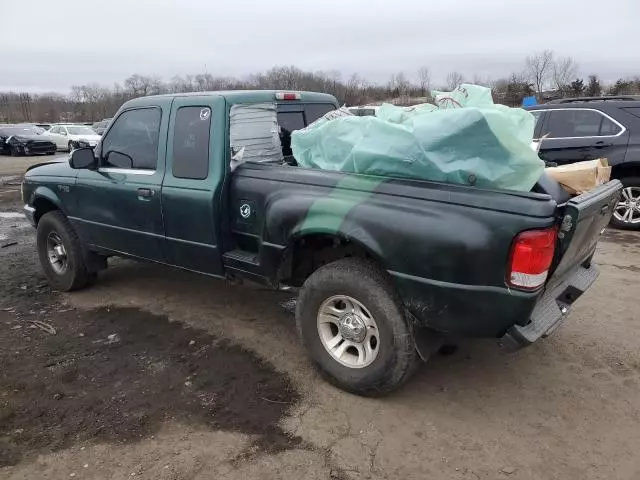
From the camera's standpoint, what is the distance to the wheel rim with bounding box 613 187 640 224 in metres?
7.74

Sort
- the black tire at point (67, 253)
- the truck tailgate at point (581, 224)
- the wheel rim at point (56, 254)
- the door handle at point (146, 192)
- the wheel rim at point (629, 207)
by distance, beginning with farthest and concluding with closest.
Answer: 1. the wheel rim at point (629, 207)
2. the wheel rim at point (56, 254)
3. the black tire at point (67, 253)
4. the door handle at point (146, 192)
5. the truck tailgate at point (581, 224)

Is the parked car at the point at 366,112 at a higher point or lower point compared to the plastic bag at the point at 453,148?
higher

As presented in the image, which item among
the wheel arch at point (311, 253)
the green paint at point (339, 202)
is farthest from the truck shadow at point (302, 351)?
the green paint at point (339, 202)

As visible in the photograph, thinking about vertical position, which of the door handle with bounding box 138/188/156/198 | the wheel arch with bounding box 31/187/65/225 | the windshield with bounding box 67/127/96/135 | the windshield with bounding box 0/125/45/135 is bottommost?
the wheel arch with bounding box 31/187/65/225

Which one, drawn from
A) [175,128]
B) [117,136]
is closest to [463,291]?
[175,128]

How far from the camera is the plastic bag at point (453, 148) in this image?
2.93 m

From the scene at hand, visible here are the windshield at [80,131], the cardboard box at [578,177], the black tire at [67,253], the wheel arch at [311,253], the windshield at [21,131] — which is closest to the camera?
the cardboard box at [578,177]

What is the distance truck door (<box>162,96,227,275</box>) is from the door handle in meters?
0.15

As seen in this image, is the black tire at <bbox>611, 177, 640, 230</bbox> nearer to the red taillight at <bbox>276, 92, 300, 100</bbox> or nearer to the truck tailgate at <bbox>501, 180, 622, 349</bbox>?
the truck tailgate at <bbox>501, 180, 622, 349</bbox>

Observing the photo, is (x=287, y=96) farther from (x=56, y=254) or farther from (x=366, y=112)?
(x=56, y=254)

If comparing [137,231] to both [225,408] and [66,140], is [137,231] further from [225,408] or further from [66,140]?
[66,140]

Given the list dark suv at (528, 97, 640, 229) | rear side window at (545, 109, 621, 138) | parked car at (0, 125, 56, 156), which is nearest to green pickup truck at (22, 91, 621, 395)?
dark suv at (528, 97, 640, 229)

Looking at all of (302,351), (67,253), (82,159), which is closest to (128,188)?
(82,159)

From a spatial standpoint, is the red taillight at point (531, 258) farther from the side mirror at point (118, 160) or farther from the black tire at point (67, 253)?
the black tire at point (67, 253)
